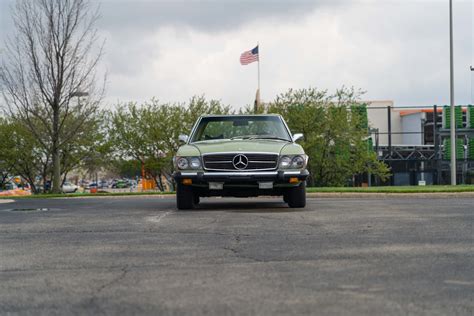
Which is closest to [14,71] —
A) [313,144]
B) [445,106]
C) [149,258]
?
[313,144]

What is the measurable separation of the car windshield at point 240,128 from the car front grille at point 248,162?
1174 mm

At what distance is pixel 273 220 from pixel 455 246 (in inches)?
115

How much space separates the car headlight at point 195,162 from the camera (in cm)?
1026

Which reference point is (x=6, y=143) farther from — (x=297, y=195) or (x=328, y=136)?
(x=297, y=195)

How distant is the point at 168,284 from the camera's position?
4320 mm

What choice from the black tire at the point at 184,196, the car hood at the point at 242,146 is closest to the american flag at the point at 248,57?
the car hood at the point at 242,146

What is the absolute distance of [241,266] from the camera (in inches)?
195

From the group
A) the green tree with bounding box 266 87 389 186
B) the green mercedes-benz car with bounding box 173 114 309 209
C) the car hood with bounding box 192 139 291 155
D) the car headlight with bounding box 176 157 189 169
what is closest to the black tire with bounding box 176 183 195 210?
the green mercedes-benz car with bounding box 173 114 309 209

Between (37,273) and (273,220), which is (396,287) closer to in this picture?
(37,273)

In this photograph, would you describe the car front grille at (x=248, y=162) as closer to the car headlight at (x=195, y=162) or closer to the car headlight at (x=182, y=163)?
the car headlight at (x=195, y=162)

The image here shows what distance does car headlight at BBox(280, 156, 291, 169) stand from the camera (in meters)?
10.2

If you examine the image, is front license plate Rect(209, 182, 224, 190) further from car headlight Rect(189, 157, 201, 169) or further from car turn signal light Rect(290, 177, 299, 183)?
car turn signal light Rect(290, 177, 299, 183)

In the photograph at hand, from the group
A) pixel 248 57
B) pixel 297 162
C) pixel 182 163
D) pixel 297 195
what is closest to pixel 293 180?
pixel 297 162

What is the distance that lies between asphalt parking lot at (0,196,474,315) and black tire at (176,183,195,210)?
6.56ft
